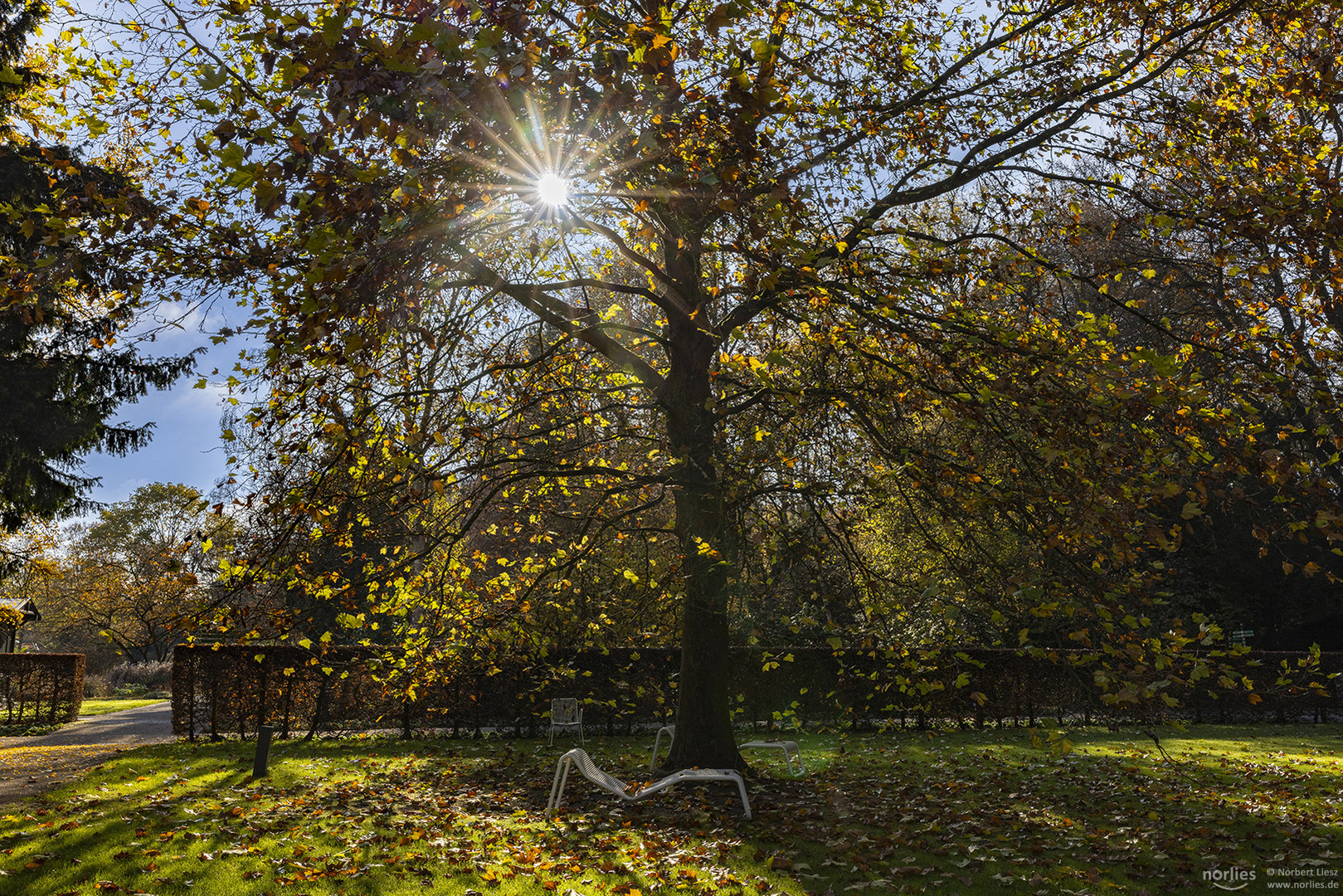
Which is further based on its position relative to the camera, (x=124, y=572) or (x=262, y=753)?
(x=124, y=572)

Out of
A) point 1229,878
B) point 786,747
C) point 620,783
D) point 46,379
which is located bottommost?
point 1229,878

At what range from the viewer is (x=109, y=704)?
25250 mm

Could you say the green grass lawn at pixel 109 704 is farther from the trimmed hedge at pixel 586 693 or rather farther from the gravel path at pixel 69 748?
the trimmed hedge at pixel 586 693

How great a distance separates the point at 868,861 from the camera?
6117 mm

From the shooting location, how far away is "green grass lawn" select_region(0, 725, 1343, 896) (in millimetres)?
5531

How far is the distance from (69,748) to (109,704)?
16344 millimetres

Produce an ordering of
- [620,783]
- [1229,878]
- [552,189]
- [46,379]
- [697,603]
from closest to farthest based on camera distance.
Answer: [1229,878] < [552,189] < [620,783] < [697,603] < [46,379]

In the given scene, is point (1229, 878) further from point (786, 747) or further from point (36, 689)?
point (36, 689)

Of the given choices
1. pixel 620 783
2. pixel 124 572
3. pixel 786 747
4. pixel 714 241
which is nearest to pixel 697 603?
pixel 620 783

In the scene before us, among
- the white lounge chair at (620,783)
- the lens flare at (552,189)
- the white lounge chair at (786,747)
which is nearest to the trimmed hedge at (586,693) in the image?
the white lounge chair at (786,747)

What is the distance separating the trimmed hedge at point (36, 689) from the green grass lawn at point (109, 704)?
2.96m

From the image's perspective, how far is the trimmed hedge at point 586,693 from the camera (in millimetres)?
14133

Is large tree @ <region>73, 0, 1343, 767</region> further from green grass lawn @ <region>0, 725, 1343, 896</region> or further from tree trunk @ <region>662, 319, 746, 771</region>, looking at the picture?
green grass lawn @ <region>0, 725, 1343, 896</region>

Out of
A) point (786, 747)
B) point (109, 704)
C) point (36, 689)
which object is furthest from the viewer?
point (109, 704)
